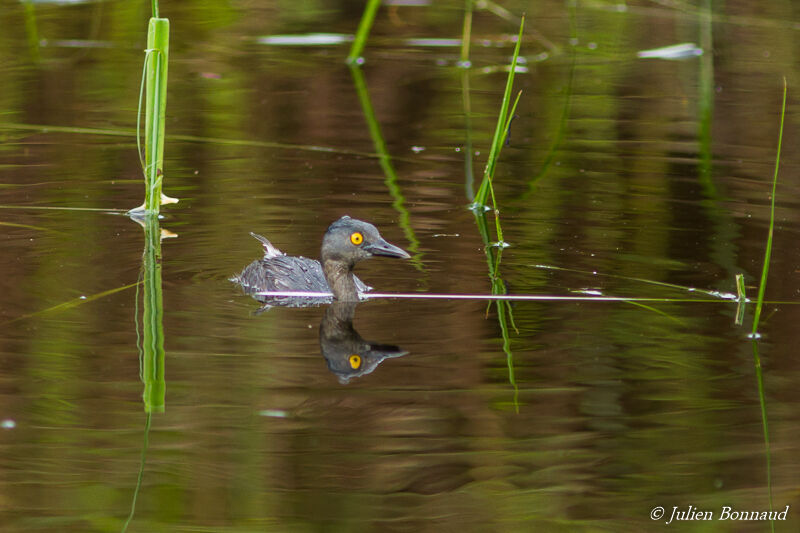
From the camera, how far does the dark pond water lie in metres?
3.96

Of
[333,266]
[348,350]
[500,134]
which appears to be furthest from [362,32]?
[348,350]

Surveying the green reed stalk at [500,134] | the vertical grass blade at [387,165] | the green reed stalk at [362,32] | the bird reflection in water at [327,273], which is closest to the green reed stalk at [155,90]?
the bird reflection in water at [327,273]

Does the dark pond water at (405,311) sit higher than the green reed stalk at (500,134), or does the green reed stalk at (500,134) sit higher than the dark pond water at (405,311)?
the green reed stalk at (500,134)

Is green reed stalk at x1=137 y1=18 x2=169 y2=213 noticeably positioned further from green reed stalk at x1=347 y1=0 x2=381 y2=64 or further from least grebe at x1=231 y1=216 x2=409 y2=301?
green reed stalk at x1=347 y1=0 x2=381 y2=64

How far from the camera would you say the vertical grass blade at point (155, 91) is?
6.64 m

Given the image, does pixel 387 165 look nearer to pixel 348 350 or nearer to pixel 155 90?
pixel 155 90

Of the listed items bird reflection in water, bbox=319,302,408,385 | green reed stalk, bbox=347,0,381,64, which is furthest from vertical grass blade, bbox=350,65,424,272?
bird reflection in water, bbox=319,302,408,385

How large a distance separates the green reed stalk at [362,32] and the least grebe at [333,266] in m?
3.88

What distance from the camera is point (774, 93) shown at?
36.7ft

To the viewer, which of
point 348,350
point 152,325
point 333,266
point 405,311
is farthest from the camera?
point 333,266

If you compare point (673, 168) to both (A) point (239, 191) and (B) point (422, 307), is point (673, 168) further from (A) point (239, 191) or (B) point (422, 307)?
(B) point (422, 307)

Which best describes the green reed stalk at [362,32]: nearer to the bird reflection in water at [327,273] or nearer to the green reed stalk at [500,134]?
the green reed stalk at [500,134]

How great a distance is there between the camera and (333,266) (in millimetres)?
5957

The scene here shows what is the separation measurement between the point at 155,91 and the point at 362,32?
13.5ft
